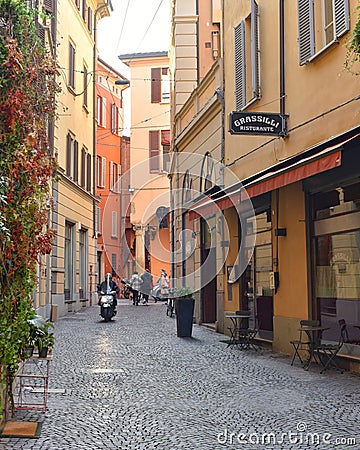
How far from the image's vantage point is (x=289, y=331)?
11.5 meters

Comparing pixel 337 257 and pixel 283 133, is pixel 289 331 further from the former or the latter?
pixel 283 133

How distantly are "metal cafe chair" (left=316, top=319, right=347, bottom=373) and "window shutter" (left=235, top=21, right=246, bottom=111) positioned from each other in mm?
5908

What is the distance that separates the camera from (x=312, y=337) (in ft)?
32.6

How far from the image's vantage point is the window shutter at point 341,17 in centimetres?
916

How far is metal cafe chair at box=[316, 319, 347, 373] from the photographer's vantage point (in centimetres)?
934

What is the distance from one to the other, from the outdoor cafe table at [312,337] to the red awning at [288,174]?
2191mm

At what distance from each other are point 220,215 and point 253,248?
76.8 inches

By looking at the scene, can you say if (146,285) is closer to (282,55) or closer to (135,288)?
(135,288)

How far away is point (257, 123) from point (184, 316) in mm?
5417

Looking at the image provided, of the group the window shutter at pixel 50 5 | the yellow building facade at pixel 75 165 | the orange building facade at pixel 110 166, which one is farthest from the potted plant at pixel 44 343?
the orange building facade at pixel 110 166

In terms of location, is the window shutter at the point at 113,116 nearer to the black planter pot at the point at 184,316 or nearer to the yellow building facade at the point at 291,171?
the yellow building facade at the point at 291,171

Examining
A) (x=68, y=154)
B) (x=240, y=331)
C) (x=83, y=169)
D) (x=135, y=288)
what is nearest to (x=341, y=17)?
(x=240, y=331)

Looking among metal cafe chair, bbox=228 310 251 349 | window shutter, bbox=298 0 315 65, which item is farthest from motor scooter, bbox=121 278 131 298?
window shutter, bbox=298 0 315 65

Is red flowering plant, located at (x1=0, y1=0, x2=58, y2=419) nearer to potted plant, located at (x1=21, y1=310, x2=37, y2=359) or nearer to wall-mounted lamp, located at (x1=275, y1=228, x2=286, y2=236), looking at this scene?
potted plant, located at (x1=21, y1=310, x2=37, y2=359)
